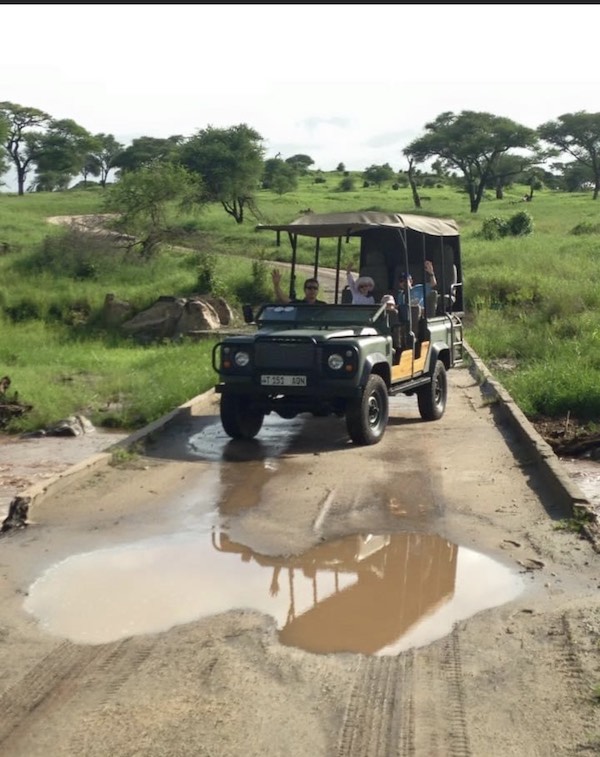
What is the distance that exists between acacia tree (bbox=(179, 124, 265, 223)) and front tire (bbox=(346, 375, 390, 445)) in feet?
129

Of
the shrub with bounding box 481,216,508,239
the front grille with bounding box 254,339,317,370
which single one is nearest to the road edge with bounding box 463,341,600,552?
the front grille with bounding box 254,339,317,370

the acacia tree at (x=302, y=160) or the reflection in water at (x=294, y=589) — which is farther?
the acacia tree at (x=302, y=160)

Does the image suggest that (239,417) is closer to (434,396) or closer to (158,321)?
(434,396)

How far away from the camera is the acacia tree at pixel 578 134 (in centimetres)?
6400

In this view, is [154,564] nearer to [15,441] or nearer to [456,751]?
[456,751]

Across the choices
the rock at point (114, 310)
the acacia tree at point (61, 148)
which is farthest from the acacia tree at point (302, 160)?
the rock at point (114, 310)

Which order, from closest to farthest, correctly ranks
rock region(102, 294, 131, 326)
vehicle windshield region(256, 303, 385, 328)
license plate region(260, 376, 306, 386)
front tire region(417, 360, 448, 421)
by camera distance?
license plate region(260, 376, 306, 386) → vehicle windshield region(256, 303, 385, 328) → front tire region(417, 360, 448, 421) → rock region(102, 294, 131, 326)

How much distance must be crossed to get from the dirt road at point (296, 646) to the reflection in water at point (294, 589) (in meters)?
0.05

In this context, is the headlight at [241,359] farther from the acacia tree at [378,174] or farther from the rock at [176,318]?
the acacia tree at [378,174]

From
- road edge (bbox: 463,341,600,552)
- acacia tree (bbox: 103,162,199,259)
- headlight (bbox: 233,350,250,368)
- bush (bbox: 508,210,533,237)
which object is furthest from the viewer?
bush (bbox: 508,210,533,237)

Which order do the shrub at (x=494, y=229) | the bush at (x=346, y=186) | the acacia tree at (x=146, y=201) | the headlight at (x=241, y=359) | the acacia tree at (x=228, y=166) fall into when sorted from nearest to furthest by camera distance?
the headlight at (x=241, y=359), the acacia tree at (x=146, y=201), the shrub at (x=494, y=229), the acacia tree at (x=228, y=166), the bush at (x=346, y=186)

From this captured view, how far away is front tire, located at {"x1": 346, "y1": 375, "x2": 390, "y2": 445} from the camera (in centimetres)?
985

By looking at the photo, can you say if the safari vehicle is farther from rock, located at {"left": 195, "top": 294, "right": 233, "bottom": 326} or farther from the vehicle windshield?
rock, located at {"left": 195, "top": 294, "right": 233, "bottom": 326}

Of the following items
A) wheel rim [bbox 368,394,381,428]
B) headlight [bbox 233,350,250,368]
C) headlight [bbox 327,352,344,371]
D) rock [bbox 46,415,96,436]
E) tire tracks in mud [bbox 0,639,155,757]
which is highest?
headlight [bbox 327,352,344,371]
